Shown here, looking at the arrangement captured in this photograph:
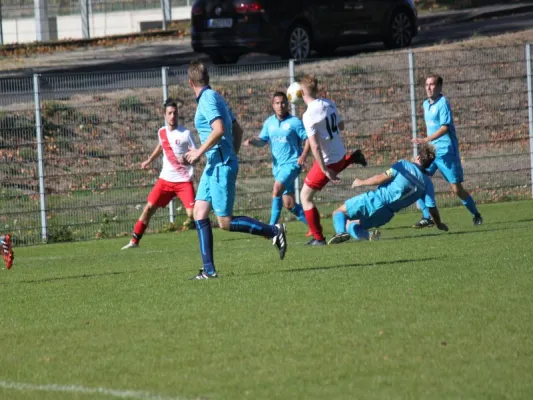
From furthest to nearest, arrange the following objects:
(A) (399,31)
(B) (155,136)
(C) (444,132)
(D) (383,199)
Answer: (A) (399,31) → (B) (155,136) → (C) (444,132) → (D) (383,199)

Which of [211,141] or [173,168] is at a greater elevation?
[211,141]

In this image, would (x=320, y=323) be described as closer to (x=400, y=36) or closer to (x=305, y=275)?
(x=305, y=275)

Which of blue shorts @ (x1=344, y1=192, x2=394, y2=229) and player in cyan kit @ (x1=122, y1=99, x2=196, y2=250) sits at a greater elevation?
player in cyan kit @ (x1=122, y1=99, x2=196, y2=250)

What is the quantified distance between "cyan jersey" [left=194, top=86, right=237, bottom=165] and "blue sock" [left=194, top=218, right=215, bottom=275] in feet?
1.98

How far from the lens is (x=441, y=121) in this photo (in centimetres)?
1650

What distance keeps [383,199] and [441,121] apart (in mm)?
2742

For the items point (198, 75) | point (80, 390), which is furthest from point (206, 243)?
point (80, 390)

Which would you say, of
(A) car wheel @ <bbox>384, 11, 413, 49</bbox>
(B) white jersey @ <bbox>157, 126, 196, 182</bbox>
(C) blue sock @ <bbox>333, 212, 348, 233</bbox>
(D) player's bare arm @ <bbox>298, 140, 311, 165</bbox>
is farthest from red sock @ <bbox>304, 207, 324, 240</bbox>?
(A) car wheel @ <bbox>384, 11, 413, 49</bbox>

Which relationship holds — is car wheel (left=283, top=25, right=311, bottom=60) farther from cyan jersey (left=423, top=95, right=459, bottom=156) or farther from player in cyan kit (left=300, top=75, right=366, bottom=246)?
player in cyan kit (left=300, top=75, right=366, bottom=246)

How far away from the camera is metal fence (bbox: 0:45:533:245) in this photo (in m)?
19.5

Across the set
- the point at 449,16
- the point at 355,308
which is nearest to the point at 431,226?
the point at 355,308

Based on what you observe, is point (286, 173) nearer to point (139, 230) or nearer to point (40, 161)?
point (139, 230)

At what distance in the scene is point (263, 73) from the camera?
22156 mm

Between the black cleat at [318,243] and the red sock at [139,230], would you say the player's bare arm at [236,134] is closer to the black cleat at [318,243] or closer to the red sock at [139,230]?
the black cleat at [318,243]
